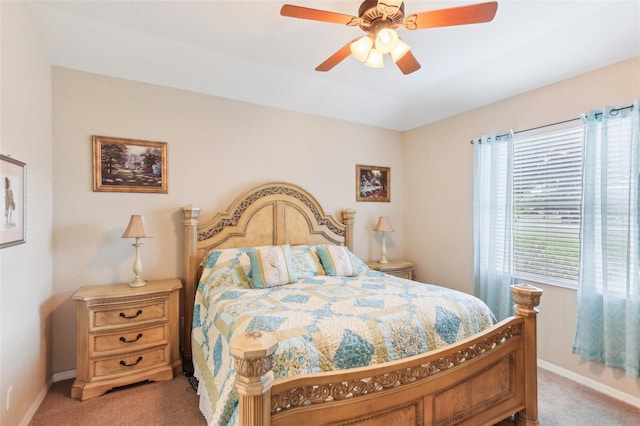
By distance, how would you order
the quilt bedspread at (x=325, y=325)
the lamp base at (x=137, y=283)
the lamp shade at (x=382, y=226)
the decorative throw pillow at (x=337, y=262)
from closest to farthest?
1. the quilt bedspread at (x=325, y=325)
2. the lamp base at (x=137, y=283)
3. the decorative throw pillow at (x=337, y=262)
4. the lamp shade at (x=382, y=226)

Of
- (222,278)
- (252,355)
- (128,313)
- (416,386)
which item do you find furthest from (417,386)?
(128,313)

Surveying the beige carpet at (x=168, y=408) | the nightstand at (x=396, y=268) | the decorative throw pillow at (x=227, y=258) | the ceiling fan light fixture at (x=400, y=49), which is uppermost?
the ceiling fan light fixture at (x=400, y=49)

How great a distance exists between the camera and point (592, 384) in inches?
101

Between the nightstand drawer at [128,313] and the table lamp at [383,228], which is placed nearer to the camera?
the nightstand drawer at [128,313]

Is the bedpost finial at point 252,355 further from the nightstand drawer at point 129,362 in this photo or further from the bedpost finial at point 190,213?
the bedpost finial at point 190,213

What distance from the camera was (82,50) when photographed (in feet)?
8.45

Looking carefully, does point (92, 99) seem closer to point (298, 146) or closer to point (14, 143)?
point (14, 143)

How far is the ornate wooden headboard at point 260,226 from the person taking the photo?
3004 mm

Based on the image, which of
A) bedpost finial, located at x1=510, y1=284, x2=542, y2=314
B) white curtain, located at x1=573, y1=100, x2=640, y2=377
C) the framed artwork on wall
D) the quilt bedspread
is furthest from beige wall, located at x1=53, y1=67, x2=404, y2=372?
white curtain, located at x1=573, y1=100, x2=640, y2=377

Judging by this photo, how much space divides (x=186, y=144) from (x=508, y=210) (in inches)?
134

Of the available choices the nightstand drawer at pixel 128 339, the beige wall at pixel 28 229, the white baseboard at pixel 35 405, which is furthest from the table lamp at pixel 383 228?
the white baseboard at pixel 35 405

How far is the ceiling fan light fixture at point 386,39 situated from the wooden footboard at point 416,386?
1.71 meters

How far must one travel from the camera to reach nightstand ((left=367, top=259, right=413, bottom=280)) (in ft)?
12.8

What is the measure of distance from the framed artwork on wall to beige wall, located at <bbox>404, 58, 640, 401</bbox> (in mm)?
3927
